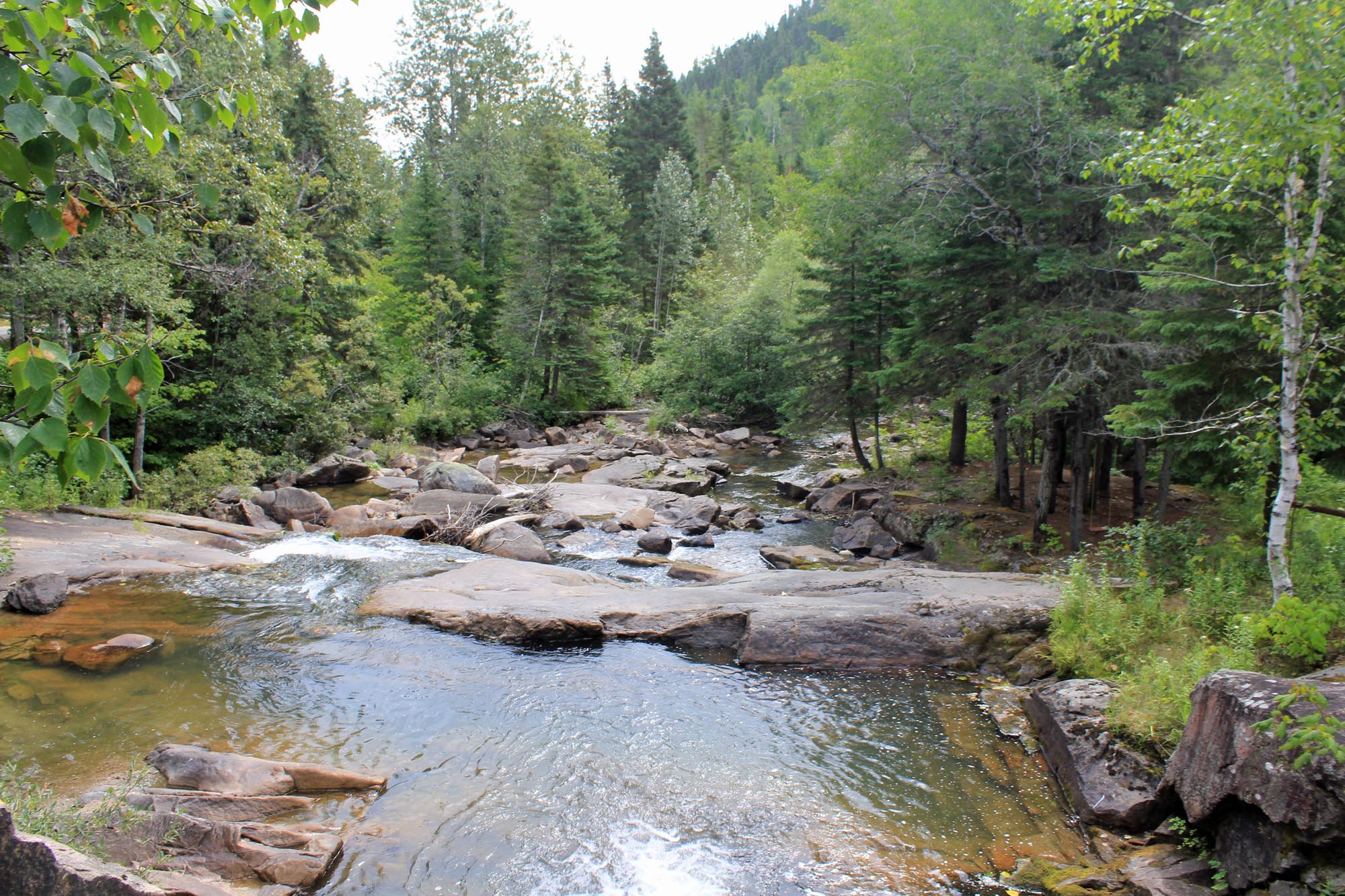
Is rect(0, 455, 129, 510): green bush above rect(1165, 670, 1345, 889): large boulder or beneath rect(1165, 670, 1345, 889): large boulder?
above

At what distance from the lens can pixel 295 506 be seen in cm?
1620

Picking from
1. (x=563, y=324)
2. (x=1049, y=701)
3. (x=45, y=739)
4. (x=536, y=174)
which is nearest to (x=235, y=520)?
(x=45, y=739)

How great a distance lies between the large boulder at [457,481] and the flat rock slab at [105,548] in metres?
A: 5.95

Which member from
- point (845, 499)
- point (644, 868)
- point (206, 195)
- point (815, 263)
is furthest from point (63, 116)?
point (815, 263)

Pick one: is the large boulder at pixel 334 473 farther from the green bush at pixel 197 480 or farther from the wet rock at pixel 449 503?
the wet rock at pixel 449 503

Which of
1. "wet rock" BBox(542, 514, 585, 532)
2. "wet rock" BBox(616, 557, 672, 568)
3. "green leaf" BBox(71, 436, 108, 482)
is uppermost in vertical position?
"green leaf" BBox(71, 436, 108, 482)

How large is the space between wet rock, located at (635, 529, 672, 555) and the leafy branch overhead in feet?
43.5

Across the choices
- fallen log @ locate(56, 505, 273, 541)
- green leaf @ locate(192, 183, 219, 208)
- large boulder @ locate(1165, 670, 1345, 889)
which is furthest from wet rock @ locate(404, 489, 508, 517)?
green leaf @ locate(192, 183, 219, 208)

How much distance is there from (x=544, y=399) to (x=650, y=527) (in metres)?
18.4

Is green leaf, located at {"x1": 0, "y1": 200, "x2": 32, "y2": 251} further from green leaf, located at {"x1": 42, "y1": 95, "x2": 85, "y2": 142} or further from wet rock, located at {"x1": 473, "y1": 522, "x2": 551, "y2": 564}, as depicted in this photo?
wet rock, located at {"x1": 473, "y1": 522, "x2": 551, "y2": 564}

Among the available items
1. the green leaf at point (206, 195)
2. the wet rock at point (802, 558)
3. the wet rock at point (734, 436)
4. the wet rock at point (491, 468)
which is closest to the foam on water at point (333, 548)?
the wet rock at point (802, 558)

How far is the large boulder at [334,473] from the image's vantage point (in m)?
20.1

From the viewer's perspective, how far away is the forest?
2484mm

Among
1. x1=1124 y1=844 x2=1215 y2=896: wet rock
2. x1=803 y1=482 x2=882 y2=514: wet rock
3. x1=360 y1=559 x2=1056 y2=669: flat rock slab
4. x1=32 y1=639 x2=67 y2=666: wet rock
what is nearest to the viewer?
x1=1124 y1=844 x2=1215 y2=896: wet rock
